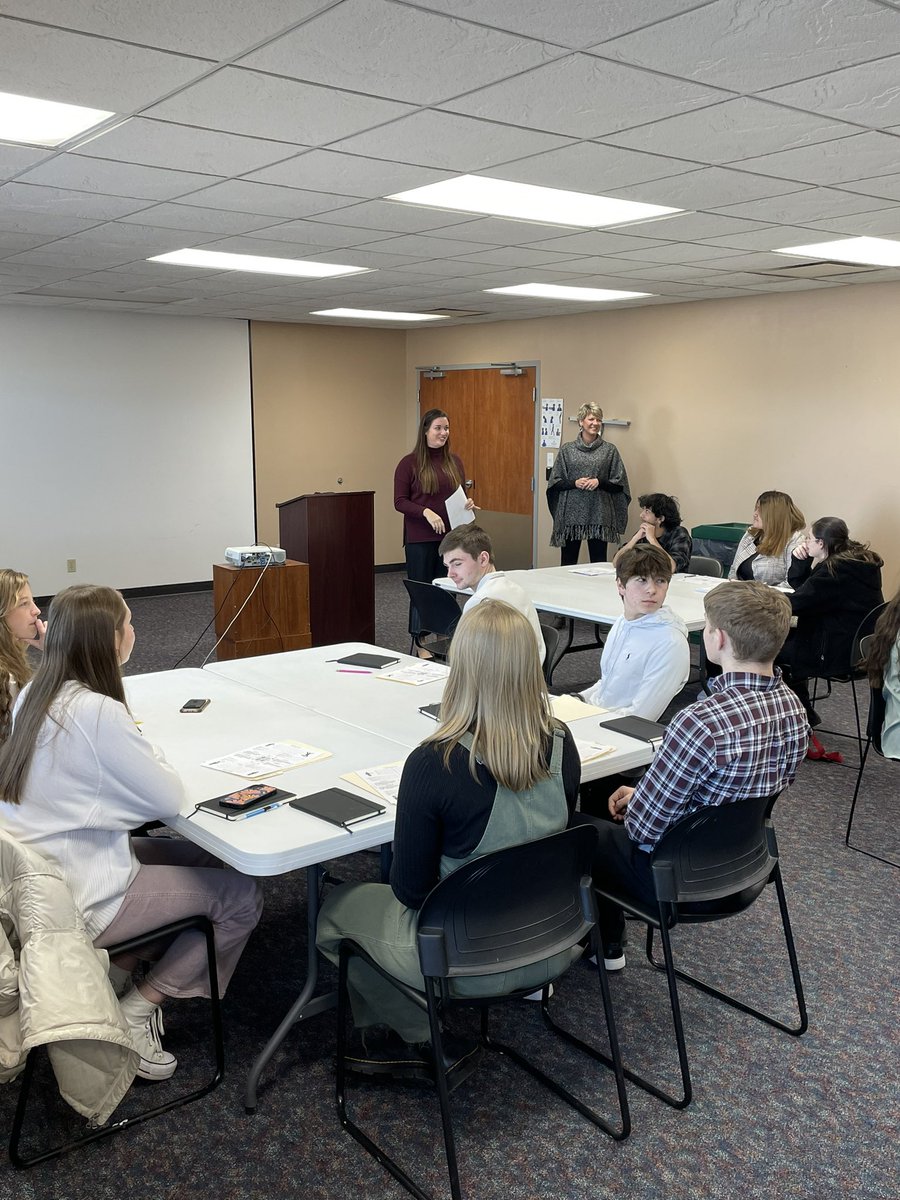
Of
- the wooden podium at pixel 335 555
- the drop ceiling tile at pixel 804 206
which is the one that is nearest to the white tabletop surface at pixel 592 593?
the wooden podium at pixel 335 555

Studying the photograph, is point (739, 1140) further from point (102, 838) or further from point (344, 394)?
point (344, 394)

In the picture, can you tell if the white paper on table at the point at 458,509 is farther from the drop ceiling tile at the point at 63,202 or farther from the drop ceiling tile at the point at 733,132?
the drop ceiling tile at the point at 733,132

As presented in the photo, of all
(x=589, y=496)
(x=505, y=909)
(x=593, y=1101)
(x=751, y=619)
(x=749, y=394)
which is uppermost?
(x=749, y=394)

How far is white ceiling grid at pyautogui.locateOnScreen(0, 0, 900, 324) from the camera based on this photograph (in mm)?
2303

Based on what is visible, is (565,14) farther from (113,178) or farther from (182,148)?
(113,178)

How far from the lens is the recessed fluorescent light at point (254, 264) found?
19.1ft

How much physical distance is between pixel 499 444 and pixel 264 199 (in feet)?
19.9

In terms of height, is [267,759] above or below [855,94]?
below

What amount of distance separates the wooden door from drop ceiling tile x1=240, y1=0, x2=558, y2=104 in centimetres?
699

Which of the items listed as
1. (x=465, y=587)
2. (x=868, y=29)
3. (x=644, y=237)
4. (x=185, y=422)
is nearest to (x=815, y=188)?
(x=644, y=237)

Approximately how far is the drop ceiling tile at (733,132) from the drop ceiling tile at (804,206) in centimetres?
76

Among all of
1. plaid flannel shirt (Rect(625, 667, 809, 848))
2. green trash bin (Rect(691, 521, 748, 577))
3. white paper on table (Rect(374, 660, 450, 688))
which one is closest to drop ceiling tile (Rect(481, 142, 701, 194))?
white paper on table (Rect(374, 660, 450, 688))

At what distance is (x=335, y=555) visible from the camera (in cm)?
699

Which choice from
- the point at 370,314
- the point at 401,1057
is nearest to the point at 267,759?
the point at 401,1057
